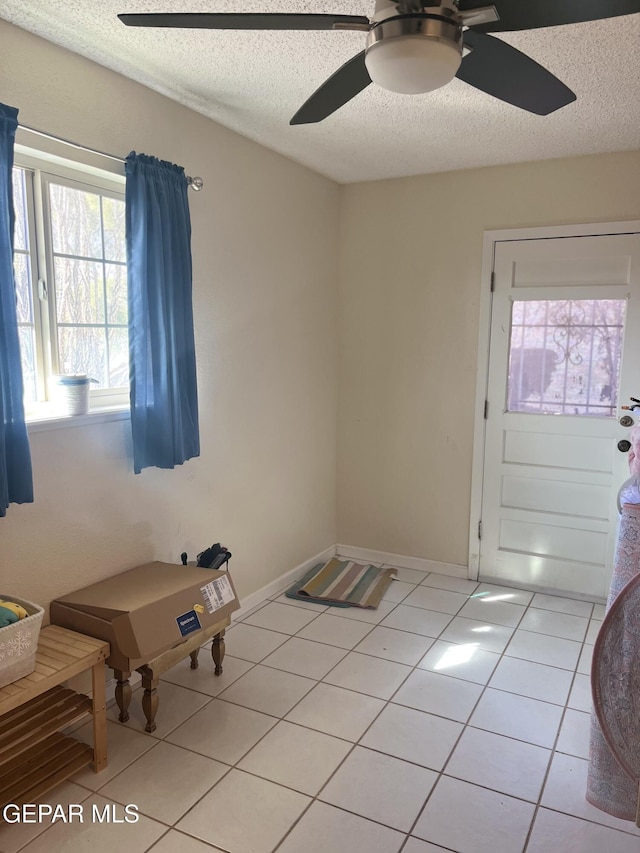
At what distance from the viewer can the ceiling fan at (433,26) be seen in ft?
4.28

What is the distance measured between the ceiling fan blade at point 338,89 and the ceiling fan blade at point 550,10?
331 mm

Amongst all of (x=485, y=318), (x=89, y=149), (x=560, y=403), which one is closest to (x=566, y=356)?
(x=560, y=403)

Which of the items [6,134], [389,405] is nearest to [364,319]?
[389,405]

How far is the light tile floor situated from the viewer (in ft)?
6.02

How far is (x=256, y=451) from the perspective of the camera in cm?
337

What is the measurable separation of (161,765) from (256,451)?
161cm

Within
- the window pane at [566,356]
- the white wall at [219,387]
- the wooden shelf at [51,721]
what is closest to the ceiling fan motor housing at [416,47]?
the white wall at [219,387]

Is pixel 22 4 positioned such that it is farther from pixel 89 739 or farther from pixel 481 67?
pixel 89 739

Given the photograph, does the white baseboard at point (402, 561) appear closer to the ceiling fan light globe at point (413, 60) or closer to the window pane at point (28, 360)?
the window pane at point (28, 360)

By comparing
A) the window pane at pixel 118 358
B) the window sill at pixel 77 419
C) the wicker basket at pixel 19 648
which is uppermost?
the window pane at pixel 118 358

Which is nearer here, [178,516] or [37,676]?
[37,676]

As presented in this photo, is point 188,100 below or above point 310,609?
above

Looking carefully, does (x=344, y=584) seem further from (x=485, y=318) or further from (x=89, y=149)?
(x=89, y=149)

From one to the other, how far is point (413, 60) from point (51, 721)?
6.93ft
